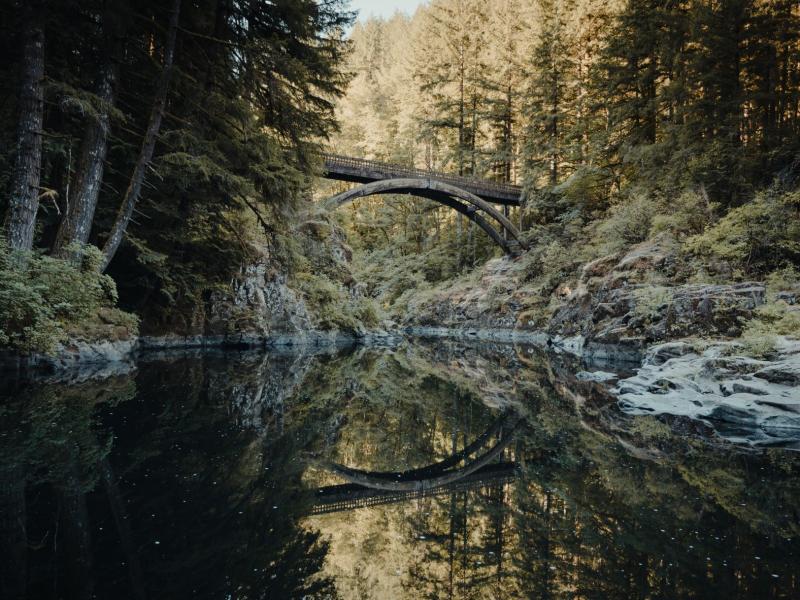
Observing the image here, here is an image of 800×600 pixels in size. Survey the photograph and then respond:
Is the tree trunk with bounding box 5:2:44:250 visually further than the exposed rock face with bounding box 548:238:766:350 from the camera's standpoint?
No

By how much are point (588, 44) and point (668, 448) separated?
29.1 metres

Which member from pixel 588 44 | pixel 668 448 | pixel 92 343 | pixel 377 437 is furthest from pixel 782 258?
pixel 588 44

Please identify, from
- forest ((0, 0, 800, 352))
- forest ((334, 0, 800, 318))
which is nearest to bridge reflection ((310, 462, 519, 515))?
forest ((0, 0, 800, 352))

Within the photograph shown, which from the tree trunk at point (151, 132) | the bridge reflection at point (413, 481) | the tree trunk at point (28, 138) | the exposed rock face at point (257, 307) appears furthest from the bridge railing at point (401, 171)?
the bridge reflection at point (413, 481)

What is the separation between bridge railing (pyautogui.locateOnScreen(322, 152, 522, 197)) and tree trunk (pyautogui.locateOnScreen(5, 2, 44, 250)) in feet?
38.8

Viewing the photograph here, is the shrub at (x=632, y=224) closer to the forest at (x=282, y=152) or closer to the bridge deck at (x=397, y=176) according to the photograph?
the forest at (x=282, y=152)

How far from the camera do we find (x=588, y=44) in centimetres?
2731

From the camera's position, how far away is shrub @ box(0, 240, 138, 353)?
23.3ft

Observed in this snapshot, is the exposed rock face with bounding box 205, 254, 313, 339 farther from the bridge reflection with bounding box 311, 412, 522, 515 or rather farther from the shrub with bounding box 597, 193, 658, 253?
the shrub with bounding box 597, 193, 658, 253

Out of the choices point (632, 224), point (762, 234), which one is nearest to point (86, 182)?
point (762, 234)

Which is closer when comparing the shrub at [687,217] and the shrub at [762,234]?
the shrub at [762,234]

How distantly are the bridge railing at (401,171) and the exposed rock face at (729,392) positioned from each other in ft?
50.9

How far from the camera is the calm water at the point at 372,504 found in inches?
97.3

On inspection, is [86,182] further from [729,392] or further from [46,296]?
[729,392]
